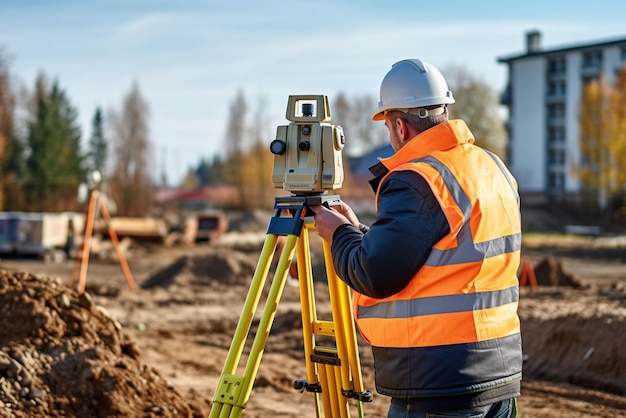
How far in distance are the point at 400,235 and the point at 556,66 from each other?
192 ft

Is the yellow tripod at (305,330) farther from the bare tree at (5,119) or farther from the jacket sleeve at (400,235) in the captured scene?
the bare tree at (5,119)

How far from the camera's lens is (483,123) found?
5653 centimetres

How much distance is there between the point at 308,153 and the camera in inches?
120

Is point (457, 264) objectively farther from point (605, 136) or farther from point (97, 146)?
point (97, 146)

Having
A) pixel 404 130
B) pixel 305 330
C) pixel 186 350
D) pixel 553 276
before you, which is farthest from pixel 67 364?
pixel 553 276

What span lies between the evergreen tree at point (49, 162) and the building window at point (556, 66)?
33669 mm

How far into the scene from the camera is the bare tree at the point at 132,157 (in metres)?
47.0

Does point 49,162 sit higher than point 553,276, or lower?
higher

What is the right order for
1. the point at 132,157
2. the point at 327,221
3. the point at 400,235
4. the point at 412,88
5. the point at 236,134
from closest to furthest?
the point at 400,235, the point at 412,88, the point at 327,221, the point at 132,157, the point at 236,134

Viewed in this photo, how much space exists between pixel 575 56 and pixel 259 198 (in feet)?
81.2

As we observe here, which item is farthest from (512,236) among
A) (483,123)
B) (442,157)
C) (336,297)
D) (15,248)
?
(483,123)

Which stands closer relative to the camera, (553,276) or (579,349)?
(579,349)

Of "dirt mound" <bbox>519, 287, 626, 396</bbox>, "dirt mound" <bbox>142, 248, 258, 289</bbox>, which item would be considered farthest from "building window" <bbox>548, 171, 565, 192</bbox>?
"dirt mound" <bbox>519, 287, 626, 396</bbox>

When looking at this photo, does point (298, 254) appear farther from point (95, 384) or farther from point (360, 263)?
point (95, 384)
